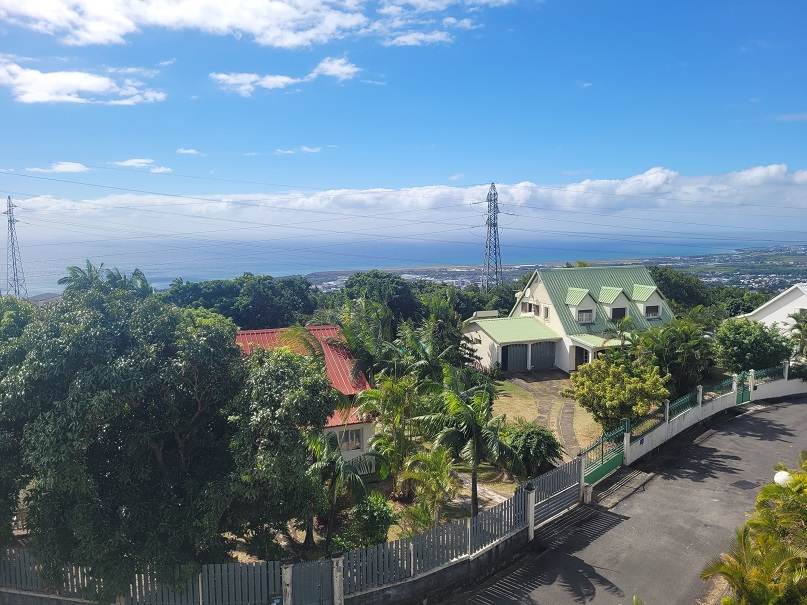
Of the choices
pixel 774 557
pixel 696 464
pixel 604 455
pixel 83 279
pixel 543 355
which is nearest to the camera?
pixel 774 557

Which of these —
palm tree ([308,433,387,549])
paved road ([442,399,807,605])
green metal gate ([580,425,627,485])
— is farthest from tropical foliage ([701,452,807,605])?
palm tree ([308,433,387,549])

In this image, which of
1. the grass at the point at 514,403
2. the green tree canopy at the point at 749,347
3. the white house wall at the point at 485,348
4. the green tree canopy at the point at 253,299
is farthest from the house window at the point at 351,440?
the green tree canopy at the point at 253,299

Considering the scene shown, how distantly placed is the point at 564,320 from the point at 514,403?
9.11 m

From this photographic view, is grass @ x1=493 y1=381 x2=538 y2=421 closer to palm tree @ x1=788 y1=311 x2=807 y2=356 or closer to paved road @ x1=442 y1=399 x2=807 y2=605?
paved road @ x1=442 y1=399 x2=807 y2=605

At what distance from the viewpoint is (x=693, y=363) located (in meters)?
23.8

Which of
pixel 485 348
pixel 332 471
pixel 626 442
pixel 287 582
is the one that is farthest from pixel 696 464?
pixel 485 348

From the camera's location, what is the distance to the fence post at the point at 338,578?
11390 mm

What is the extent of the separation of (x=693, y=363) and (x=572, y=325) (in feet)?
38.9

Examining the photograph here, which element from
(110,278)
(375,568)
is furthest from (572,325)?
(110,278)

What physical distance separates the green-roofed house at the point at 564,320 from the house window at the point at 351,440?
16.9 m

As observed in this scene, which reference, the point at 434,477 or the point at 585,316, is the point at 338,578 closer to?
the point at 434,477

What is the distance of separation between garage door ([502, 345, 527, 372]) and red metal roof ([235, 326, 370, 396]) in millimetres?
15193

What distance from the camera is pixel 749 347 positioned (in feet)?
90.0

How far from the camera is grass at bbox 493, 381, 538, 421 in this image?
2692 centimetres
